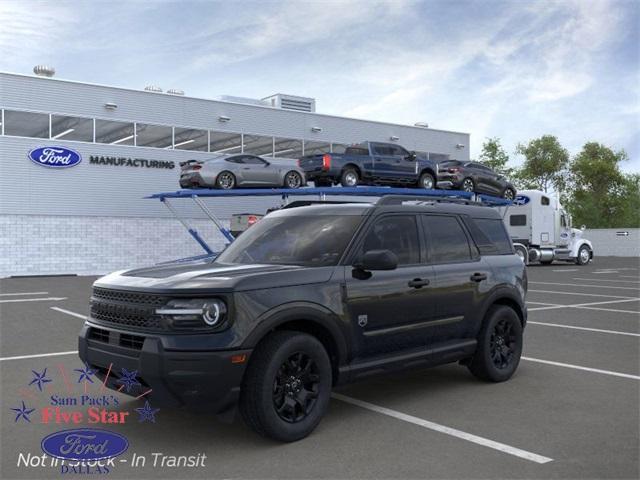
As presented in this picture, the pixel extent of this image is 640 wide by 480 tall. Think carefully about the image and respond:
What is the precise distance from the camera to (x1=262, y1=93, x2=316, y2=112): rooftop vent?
3650cm

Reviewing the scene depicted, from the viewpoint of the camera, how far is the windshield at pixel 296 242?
5449 millimetres

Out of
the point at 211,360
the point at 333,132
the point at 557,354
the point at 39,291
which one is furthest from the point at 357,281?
the point at 333,132

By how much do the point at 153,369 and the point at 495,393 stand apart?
3.45 metres

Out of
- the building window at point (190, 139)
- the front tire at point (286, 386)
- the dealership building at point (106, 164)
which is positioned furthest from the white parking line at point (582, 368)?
the building window at point (190, 139)

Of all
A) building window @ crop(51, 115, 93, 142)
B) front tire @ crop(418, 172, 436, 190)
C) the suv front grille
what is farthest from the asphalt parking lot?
building window @ crop(51, 115, 93, 142)

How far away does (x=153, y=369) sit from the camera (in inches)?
172

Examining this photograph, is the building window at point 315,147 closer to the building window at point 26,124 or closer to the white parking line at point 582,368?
the building window at point 26,124

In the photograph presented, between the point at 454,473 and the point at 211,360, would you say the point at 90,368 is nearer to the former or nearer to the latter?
the point at 211,360

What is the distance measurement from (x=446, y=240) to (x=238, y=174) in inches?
740

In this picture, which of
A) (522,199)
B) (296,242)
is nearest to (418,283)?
(296,242)

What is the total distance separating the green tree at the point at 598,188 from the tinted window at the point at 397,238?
6942cm

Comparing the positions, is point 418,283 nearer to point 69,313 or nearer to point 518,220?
point 69,313

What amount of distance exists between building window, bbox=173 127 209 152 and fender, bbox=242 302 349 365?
26973 millimetres

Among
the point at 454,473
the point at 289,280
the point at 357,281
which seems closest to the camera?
the point at 454,473
